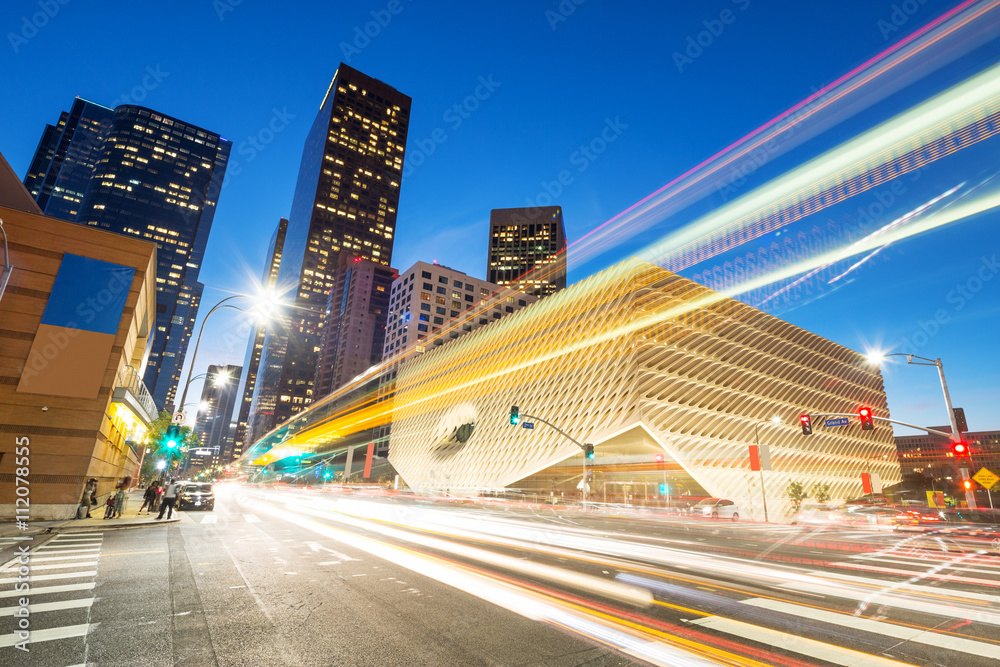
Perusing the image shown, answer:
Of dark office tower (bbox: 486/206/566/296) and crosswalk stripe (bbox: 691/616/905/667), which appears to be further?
dark office tower (bbox: 486/206/566/296)

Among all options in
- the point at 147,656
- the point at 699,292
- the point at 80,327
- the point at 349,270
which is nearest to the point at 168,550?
the point at 147,656

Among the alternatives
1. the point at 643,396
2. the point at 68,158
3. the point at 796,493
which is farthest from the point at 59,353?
the point at 68,158

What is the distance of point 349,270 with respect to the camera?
577 feet

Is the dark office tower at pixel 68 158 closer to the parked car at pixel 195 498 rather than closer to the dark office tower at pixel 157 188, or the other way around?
the dark office tower at pixel 157 188

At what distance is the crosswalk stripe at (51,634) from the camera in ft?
16.6

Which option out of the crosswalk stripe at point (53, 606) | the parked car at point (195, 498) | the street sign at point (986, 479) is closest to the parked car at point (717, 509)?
the street sign at point (986, 479)

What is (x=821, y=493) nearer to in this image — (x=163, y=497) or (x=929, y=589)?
(x=929, y=589)

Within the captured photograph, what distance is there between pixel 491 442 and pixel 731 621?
4999cm

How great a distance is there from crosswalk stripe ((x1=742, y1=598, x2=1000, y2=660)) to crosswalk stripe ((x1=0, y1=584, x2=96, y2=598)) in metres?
11.6

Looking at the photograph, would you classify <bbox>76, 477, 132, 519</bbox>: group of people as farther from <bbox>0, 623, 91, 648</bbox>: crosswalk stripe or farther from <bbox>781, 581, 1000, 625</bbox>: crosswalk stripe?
<bbox>781, 581, 1000, 625</bbox>: crosswalk stripe

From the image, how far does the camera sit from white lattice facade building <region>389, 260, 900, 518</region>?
4200 centimetres

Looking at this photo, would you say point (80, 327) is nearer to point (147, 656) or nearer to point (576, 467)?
point (147, 656)

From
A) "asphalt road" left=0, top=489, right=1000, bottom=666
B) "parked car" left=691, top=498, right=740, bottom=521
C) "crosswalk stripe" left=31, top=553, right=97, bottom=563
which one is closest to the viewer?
"asphalt road" left=0, top=489, right=1000, bottom=666

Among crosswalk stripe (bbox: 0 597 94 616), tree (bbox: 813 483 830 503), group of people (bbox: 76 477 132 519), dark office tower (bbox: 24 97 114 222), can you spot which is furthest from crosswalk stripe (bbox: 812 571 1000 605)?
dark office tower (bbox: 24 97 114 222)
